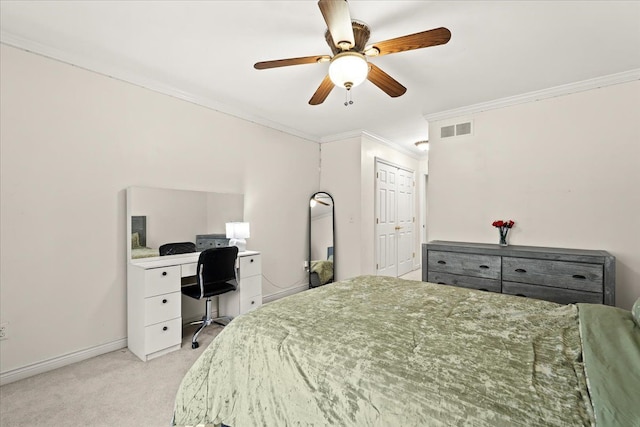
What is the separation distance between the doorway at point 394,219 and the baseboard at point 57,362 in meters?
3.46

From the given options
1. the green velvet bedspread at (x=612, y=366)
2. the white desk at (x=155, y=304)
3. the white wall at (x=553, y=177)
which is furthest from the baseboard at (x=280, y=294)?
the green velvet bedspread at (x=612, y=366)

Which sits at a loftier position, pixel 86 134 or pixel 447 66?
pixel 447 66

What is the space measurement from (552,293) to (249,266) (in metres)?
2.95

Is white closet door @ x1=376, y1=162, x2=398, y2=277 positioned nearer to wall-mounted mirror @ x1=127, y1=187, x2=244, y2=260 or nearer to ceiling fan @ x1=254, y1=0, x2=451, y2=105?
wall-mounted mirror @ x1=127, y1=187, x2=244, y2=260

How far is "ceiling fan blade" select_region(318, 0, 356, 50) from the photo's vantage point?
4.74ft

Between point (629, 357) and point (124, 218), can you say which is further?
point (124, 218)

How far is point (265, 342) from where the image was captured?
132cm

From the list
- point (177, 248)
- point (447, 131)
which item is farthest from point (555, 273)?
point (177, 248)

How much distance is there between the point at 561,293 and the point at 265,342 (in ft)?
8.82

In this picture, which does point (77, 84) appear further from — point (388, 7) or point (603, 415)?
point (603, 415)

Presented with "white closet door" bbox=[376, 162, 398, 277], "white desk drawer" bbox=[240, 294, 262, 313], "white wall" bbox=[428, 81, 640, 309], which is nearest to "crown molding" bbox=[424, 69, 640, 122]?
"white wall" bbox=[428, 81, 640, 309]

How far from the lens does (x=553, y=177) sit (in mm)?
3045

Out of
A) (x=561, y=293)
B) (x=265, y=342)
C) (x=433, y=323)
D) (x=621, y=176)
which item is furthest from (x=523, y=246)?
(x=265, y=342)

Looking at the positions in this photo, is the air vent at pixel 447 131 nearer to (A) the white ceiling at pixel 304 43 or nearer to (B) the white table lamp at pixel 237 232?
(A) the white ceiling at pixel 304 43
